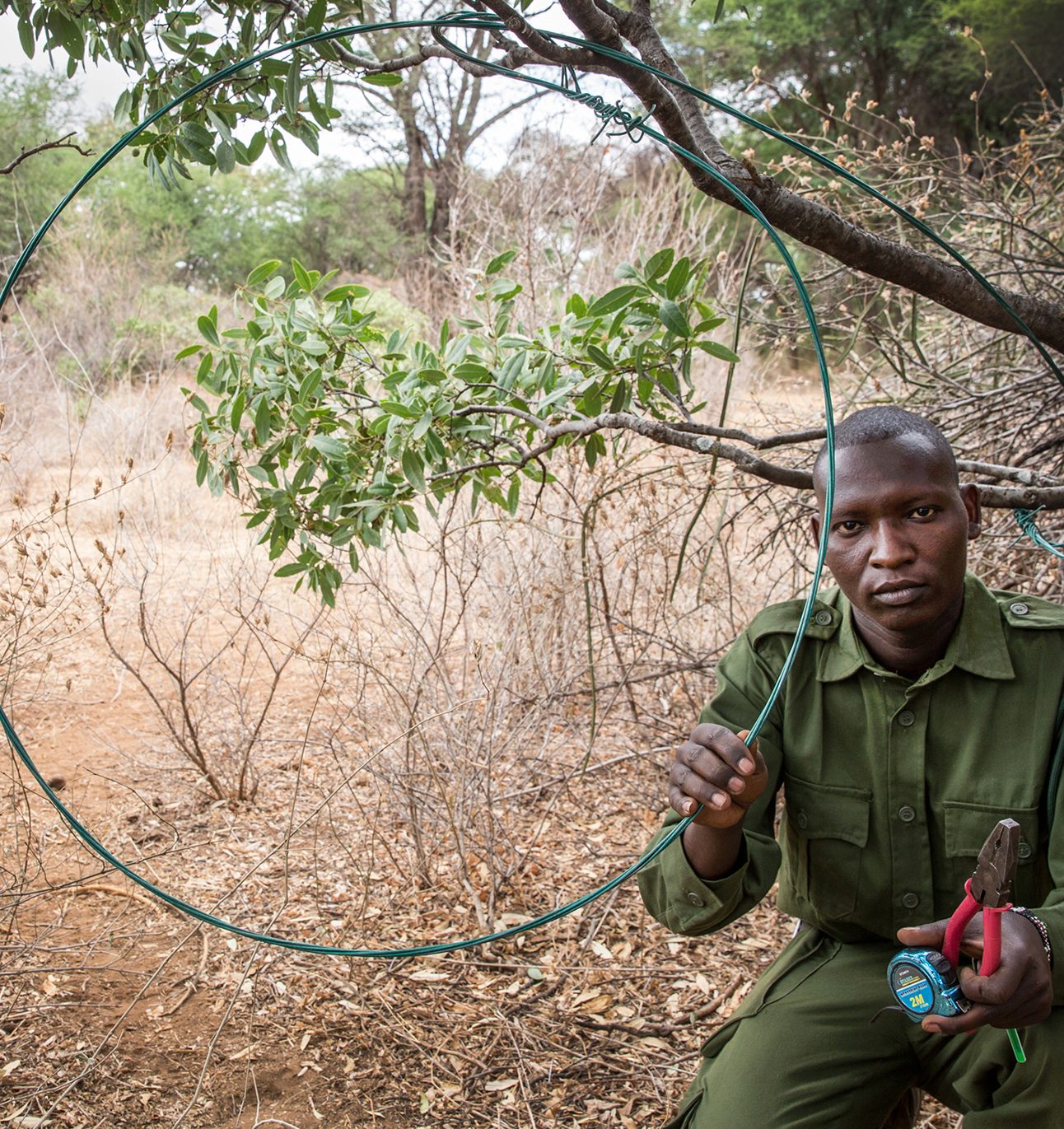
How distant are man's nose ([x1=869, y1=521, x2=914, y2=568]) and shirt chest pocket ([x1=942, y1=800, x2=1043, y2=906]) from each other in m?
0.39

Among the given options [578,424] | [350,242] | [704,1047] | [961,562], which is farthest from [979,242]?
[350,242]

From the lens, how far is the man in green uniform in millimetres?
1574

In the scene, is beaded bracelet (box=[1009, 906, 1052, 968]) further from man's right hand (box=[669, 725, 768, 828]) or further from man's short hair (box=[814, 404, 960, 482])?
man's short hair (box=[814, 404, 960, 482])

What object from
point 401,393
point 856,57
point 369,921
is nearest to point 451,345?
point 401,393

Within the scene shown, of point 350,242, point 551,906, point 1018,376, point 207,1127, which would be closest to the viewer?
point 207,1127

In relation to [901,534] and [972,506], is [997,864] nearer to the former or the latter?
[901,534]

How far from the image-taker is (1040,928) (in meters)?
A: 1.34

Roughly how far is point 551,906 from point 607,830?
0.48 m

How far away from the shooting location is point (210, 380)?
97.7 inches

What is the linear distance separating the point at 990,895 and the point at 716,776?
0.35 metres

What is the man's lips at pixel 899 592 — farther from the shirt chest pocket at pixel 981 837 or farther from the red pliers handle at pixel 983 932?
the red pliers handle at pixel 983 932

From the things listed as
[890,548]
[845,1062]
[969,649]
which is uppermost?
[890,548]

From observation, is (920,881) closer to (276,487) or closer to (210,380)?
(276,487)

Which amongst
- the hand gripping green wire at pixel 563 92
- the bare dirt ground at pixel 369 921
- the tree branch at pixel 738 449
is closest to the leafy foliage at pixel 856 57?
the bare dirt ground at pixel 369 921
